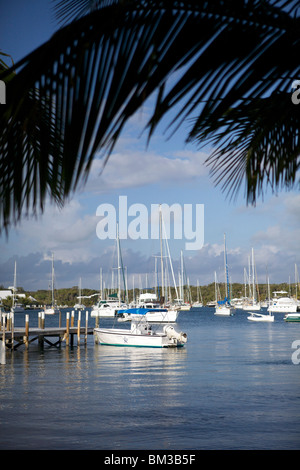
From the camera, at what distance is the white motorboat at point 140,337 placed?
156 ft

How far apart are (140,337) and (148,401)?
21.1m

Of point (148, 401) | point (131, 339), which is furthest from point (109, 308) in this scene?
point (148, 401)

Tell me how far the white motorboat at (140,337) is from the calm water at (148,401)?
1662 mm

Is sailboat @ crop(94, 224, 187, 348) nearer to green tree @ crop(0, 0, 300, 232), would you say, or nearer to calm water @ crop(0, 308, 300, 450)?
calm water @ crop(0, 308, 300, 450)

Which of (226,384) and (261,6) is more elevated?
(261,6)

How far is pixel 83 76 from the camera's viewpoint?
7.56 feet

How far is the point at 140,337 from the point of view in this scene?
4741 centimetres

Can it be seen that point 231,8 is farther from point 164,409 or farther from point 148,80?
point 164,409

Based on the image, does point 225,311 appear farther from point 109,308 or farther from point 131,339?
point 131,339

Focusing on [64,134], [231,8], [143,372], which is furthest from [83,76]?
[143,372]

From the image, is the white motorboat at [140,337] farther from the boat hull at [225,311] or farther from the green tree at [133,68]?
the boat hull at [225,311]

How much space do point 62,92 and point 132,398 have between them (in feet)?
85.6

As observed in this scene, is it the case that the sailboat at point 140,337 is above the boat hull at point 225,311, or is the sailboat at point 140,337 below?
above

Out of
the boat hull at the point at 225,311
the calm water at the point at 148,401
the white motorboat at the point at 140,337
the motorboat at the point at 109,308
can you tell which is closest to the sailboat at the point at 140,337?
the white motorboat at the point at 140,337
